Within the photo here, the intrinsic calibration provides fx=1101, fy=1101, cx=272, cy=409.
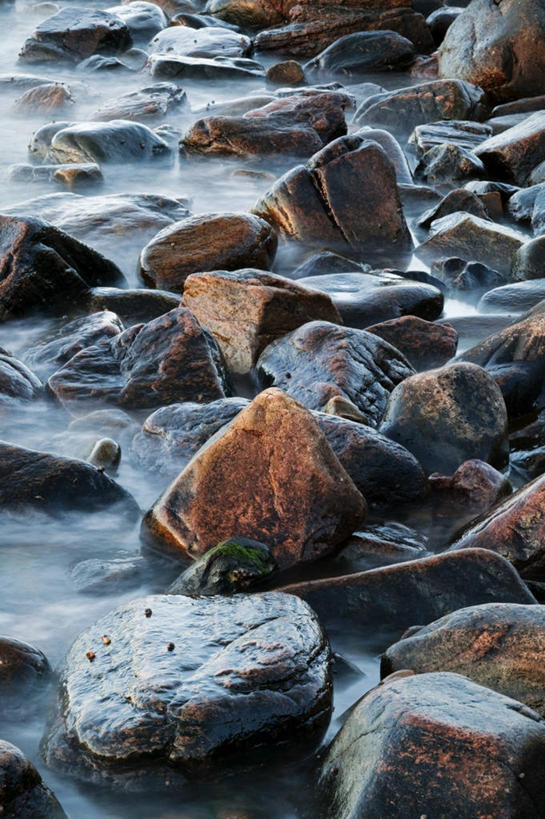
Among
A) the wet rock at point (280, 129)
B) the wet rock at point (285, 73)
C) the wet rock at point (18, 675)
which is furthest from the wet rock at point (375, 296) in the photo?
the wet rock at point (285, 73)

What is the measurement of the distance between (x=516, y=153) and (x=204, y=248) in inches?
154

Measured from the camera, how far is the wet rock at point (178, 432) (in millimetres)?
5613

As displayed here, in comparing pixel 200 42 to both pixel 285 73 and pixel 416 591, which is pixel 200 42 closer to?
pixel 285 73

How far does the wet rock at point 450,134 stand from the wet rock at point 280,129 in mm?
827

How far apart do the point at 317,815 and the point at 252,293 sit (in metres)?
Answer: 3.84

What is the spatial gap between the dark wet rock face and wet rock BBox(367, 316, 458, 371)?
314 centimetres

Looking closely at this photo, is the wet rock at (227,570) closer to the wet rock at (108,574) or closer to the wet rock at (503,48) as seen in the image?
the wet rock at (108,574)

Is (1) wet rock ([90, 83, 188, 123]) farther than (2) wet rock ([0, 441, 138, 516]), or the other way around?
(1) wet rock ([90, 83, 188, 123])

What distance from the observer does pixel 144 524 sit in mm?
5031

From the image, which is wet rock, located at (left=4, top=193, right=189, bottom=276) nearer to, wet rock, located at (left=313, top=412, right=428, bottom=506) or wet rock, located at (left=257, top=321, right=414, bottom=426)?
wet rock, located at (left=257, top=321, right=414, bottom=426)

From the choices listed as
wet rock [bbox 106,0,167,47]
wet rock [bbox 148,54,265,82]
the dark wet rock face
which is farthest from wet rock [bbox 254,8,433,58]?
the dark wet rock face

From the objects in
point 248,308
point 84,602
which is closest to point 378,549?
point 84,602

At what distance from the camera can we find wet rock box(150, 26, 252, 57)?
1617cm

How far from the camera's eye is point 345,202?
8.79 m
